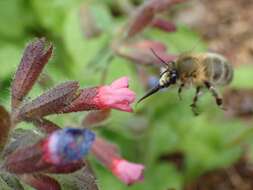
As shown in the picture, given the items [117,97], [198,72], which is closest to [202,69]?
[198,72]

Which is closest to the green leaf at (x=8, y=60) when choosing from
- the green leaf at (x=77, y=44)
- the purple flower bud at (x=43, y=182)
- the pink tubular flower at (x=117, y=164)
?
the green leaf at (x=77, y=44)

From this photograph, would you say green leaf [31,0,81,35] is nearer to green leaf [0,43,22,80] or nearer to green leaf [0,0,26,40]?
green leaf [0,0,26,40]

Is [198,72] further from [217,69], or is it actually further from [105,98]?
[105,98]

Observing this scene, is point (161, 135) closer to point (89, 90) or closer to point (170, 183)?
point (170, 183)

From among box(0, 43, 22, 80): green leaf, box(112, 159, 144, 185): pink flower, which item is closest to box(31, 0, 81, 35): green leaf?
box(0, 43, 22, 80): green leaf

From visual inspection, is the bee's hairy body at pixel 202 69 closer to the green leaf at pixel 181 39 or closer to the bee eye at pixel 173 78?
the bee eye at pixel 173 78
